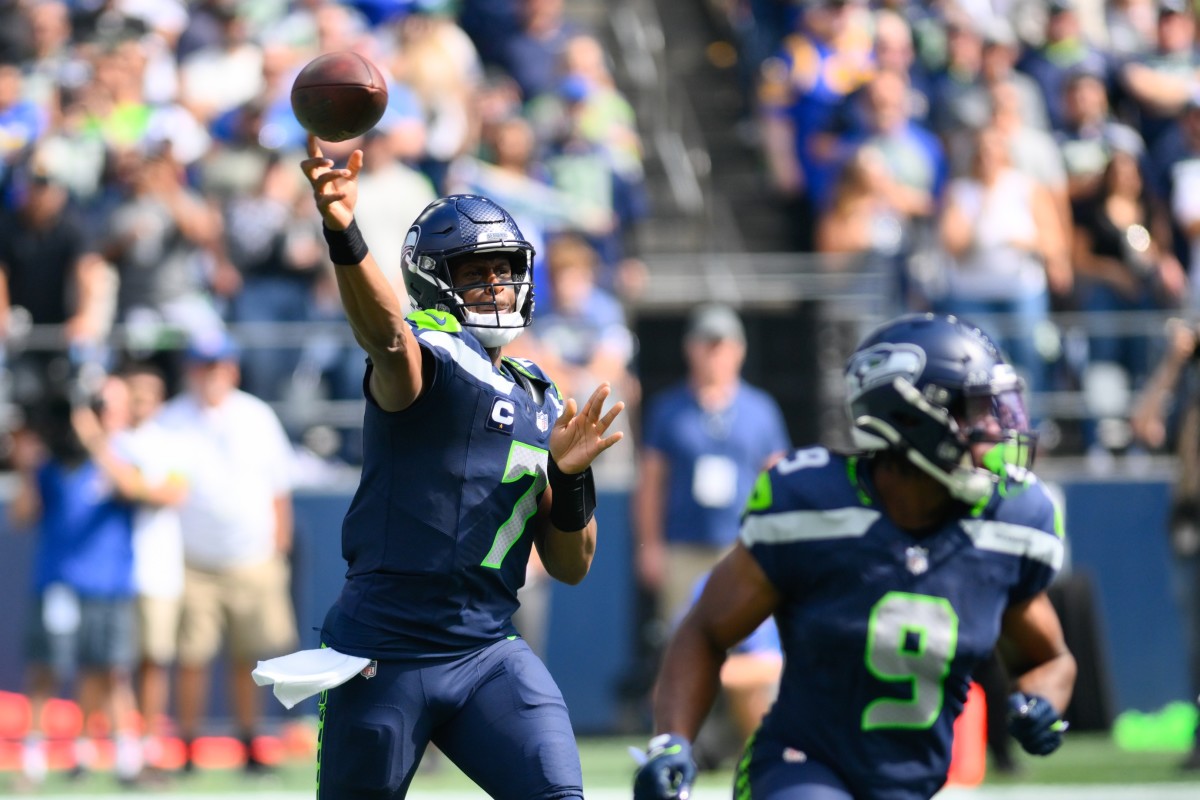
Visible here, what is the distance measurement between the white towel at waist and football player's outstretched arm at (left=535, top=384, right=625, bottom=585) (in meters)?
0.59

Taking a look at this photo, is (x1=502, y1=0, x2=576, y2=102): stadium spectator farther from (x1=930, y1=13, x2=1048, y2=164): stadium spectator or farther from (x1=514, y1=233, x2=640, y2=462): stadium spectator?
(x1=930, y1=13, x2=1048, y2=164): stadium spectator

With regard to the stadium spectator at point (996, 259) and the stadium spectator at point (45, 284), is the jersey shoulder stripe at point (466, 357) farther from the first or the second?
the stadium spectator at point (996, 259)

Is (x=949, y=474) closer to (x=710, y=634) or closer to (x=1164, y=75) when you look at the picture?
(x=710, y=634)

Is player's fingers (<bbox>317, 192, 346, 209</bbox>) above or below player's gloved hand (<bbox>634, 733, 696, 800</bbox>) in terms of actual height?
above

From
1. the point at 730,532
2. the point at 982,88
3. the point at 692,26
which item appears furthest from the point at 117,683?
the point at 692,26

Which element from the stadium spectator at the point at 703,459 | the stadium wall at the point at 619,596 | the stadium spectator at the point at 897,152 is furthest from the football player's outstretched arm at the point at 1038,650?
the stadium spectator at the point at 897,152

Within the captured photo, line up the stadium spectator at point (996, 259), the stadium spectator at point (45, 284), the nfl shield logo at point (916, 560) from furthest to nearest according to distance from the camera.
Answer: the stadium spectator at point (996, 259) < the stadium spectator at point (45, 284) < the nfl shield logo at point (916, 560)

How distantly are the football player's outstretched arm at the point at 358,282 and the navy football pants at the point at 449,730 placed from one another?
0.78 meters

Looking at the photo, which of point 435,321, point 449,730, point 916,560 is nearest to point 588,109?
point 435,321

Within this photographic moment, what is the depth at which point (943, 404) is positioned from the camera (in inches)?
172

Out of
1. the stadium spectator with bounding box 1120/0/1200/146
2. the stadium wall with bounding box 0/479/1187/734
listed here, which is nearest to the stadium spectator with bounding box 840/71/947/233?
the stadium spectator with bounding box 1120/0/1200/146

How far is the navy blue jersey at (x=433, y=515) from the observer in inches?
178

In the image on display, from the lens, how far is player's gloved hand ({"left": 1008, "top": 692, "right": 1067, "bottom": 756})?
14.5 ft

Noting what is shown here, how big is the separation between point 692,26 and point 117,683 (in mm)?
8854
